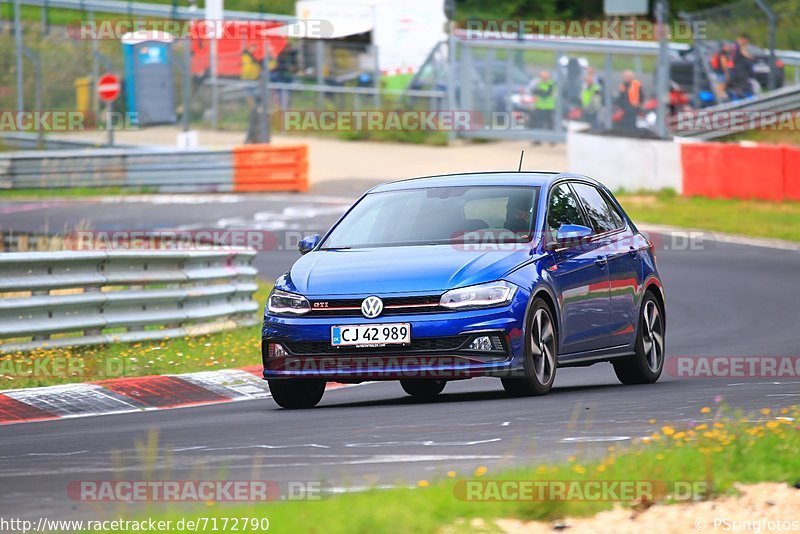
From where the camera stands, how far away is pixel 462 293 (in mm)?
9711

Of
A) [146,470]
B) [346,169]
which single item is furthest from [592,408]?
[346,169]

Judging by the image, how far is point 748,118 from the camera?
32500 mm

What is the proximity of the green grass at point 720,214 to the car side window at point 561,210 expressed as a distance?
13126 mm

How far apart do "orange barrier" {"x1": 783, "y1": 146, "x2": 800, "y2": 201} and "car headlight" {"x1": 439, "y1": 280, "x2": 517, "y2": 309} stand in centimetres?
1766

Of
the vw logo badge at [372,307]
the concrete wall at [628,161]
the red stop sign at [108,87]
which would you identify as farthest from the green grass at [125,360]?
the red stop sign at [108,87]

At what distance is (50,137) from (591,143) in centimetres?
1729

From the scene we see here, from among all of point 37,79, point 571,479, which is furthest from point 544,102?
point 571,479

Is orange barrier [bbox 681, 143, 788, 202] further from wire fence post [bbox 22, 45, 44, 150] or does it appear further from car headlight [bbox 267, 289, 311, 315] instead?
car headlight [bbox 267, 289, 311, 315]

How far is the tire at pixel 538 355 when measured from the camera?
32.3ft

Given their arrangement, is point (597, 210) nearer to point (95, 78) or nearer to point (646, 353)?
point (646, 353)

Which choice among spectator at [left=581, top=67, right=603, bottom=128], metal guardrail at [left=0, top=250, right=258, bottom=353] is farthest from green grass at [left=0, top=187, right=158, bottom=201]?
metal guardrail at [left=0, top=250, right=258, bottom=353]

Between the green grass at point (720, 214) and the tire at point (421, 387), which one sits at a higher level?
the tire at point (421, 387)

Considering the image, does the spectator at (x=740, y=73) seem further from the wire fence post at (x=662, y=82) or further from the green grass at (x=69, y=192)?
the green grass at (x=69, y=192)

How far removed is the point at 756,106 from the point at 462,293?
962 inches
